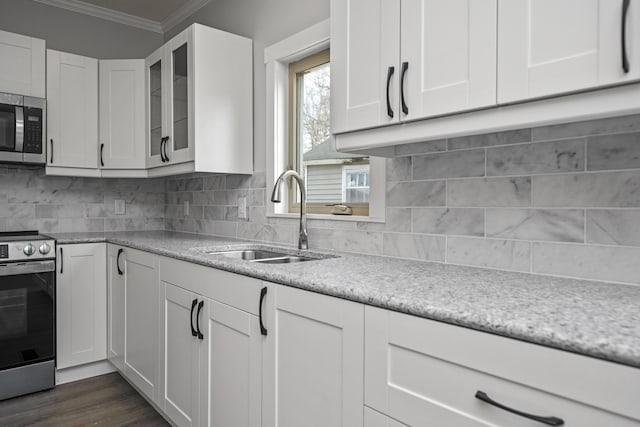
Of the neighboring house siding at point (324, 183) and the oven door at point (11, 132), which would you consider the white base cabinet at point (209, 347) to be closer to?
the neighboring house siding at point (324, 183)

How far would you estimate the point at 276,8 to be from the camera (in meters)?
2.46

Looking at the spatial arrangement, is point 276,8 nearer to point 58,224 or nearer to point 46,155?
point 46,155

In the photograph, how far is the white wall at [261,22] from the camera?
2.27m

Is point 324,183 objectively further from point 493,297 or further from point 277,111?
point 493,297

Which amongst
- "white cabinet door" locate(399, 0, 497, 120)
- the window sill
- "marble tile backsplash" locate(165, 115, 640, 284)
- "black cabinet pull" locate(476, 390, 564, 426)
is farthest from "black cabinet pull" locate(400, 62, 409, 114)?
"black cabinet pull" locate(476, 390, 564, 426)

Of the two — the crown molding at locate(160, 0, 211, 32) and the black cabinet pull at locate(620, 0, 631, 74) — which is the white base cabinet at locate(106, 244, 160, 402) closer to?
the crown molding at locate(160, 0, 211, 32)

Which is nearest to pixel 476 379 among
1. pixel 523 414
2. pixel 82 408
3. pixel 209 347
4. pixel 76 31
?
pixel 523 414

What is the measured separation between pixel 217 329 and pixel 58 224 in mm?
2175

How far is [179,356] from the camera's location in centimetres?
197

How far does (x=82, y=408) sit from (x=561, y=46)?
9.09 feet

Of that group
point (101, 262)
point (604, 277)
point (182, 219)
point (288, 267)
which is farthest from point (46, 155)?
point (604, 277)

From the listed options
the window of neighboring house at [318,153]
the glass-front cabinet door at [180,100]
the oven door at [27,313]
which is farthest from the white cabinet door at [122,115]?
the window of neighboring house at [318,153]

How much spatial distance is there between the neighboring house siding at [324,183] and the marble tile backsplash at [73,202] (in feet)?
5.94

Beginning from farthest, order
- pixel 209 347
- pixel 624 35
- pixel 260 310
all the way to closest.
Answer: pixel 209 347, pixel 260 310, pixel 624 35
